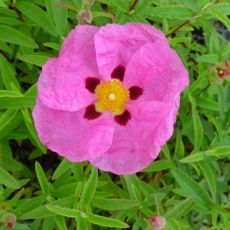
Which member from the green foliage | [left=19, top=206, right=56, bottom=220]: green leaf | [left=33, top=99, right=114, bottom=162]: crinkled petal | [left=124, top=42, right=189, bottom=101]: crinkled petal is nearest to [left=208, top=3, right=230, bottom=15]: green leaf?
the green foliage

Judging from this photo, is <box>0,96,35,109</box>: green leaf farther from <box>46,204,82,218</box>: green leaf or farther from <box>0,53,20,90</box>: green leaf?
<box>46,204,82,218</box>: green leaf

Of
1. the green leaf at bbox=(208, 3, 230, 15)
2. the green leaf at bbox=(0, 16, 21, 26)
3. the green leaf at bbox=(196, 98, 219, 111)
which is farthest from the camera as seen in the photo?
the green leaf at bbox=(196, 98, 219, 111)

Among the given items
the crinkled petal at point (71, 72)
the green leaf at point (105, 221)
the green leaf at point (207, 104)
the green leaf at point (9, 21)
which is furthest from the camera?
the green leaf at point (207, 104)

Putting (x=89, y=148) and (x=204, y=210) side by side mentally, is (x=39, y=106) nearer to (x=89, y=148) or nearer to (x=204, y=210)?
(x=89, y=148)

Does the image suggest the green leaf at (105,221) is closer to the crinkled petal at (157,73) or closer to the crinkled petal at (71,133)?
the crinkled petal at (71,133)

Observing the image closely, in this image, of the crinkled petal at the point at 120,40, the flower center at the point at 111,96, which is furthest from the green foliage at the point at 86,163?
the flower center at the point at 111,96

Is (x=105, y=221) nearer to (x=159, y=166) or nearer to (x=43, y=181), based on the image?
(x=43, y=181)

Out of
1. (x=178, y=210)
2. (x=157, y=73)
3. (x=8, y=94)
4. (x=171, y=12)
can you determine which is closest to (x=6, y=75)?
(x=8, y=94)
